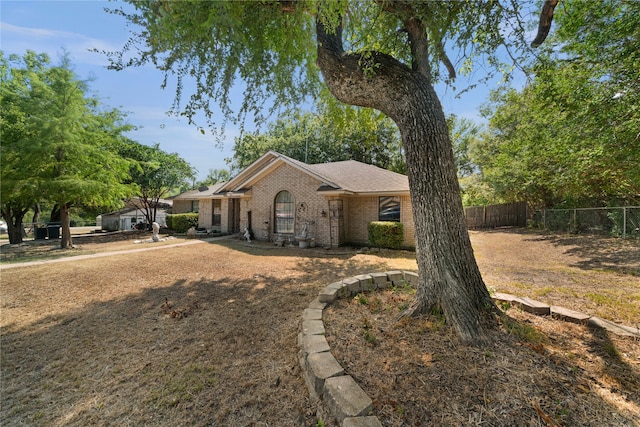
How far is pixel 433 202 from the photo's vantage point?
123 inches

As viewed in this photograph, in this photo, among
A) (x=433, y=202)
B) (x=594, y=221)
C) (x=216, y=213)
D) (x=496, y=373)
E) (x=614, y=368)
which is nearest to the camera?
(x=496, y=373)

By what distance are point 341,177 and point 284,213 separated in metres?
3.53

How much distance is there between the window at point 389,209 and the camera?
11.2m

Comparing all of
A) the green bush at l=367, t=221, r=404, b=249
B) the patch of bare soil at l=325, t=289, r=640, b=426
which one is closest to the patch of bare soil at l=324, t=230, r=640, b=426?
the patch of bare soil at l=325, t=289, r=640, b=426

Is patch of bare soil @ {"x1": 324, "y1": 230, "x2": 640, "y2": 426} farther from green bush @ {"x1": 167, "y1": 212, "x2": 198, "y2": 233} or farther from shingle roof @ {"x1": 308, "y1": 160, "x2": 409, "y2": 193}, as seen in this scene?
green bush @ {"x1": 167, "y1": 212, "x2": 198, "y2": 233}

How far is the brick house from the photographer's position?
442 inches

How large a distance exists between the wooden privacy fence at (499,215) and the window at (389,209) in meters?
13.2

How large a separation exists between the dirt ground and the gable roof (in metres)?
6.11

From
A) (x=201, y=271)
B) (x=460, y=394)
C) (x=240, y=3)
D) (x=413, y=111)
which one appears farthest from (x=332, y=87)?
(x=201, y=271)

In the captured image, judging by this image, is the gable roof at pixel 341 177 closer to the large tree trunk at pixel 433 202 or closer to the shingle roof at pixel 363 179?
the shingle roof at pixel 363 179

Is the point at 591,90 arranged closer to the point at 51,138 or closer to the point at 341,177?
the point at 341,177

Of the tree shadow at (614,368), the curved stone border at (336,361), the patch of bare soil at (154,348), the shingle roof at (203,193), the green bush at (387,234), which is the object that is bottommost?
the patch of bare soil at (154,348)

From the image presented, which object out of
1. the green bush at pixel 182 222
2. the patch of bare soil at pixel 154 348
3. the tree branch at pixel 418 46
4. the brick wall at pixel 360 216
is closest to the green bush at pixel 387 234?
the brick wall at pixel 360 216

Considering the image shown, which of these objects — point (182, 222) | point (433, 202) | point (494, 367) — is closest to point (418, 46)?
point (433, 202)
